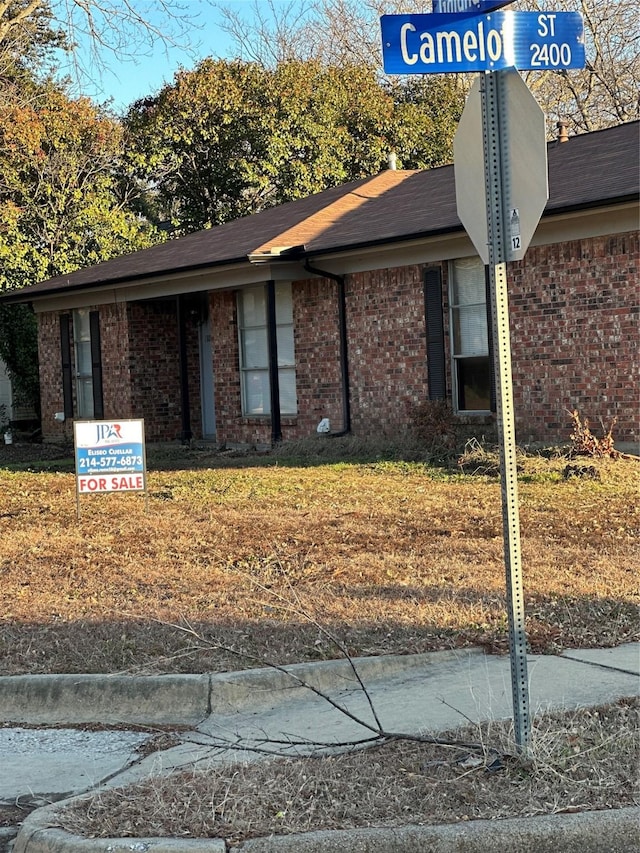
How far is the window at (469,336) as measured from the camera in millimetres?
15664

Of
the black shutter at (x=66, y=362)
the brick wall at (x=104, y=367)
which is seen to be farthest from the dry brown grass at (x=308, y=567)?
the black shutter at (x=66, y=362)

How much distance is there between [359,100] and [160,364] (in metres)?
13.4

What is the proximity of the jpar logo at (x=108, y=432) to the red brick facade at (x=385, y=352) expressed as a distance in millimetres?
5782

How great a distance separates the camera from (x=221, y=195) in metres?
32.1

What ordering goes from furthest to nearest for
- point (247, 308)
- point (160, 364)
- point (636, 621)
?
point (160, 364) < point (247, 308) < point (636, 621)

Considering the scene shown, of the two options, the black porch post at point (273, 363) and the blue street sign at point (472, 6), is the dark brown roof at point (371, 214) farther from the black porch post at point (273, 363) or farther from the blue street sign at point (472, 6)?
the blue street sign at point (472, 6)

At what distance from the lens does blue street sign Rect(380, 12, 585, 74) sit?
4328mm

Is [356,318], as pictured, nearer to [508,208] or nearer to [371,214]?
[371,214]

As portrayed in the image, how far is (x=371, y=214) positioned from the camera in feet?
62.0

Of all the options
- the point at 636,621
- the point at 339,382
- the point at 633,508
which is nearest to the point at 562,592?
the point at 636,621

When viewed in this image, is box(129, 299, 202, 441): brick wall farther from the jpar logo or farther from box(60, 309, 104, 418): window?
the jpar logo

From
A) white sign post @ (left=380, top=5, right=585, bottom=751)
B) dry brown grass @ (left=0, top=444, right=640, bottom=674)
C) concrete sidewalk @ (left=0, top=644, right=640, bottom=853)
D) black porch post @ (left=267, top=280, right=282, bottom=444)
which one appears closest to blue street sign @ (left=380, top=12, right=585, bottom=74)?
white sign post @ (left=380, top=5, right=585, bottom=751)

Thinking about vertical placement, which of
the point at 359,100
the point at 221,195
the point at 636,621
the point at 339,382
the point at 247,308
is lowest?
the point at 636,621

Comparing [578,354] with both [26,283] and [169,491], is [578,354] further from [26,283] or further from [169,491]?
[26,283]
